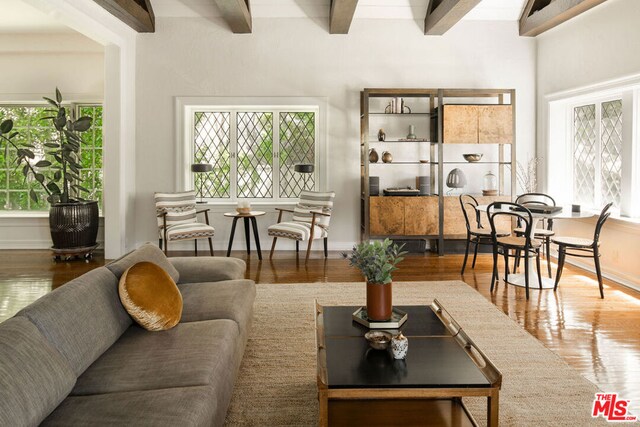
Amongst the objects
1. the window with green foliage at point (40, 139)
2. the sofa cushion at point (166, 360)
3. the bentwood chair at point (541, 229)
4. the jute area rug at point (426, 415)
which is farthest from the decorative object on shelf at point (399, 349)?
the window with green foliage at point (40, 139)

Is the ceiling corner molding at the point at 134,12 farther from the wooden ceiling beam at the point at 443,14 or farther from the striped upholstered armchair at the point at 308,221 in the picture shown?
the wooden ceiling beam at the point at 443,14

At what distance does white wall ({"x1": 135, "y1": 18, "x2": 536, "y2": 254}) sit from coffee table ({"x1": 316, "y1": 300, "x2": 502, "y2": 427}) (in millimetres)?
4704

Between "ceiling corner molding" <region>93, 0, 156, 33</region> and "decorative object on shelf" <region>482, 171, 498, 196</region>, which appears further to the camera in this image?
"decorative object on shelf" <region>482, 171, 498, 196</region>

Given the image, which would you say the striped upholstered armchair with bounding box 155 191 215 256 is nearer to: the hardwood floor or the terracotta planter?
the hardwood floor

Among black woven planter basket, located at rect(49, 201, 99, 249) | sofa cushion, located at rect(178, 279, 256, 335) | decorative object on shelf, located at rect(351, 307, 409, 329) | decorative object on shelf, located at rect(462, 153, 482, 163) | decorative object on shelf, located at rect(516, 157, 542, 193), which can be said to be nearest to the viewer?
decorative object on shelf, located at rect(351, 307, 409, 329)

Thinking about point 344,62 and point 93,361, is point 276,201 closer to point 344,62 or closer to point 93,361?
point 344,62

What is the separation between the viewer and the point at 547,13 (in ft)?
19.2

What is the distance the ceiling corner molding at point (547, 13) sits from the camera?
17.3 ft

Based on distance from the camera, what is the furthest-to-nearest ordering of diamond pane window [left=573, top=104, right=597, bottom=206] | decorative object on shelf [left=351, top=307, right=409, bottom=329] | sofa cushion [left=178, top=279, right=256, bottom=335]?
diamond pane window [left=573, top=104, right=597, bottom=206] < sofa cushion [left=178, top=279, right=256, bottom=335] < decorative object on shelf [left=351, top=307, right=409, bottom=329]

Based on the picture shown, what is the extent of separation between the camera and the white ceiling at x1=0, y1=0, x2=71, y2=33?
231 inches

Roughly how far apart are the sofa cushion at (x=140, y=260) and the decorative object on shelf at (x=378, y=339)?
133 centimetres

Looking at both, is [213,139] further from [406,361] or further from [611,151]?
[406,361]

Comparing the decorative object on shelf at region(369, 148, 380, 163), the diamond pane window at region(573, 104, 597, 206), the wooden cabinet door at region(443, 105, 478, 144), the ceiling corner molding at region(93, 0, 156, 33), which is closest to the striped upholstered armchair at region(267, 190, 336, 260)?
the decorative object on shelf at region(369, 148, 380, 163)

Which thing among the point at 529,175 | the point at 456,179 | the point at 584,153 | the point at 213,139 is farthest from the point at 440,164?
the point at 213,139
